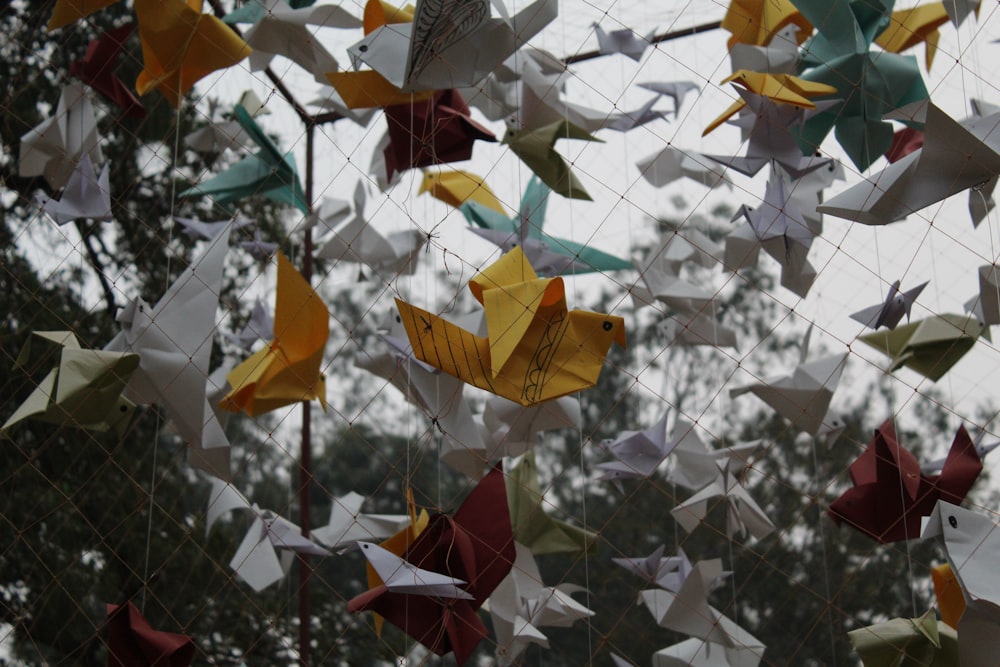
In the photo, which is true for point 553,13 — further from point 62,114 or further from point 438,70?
point 62,114

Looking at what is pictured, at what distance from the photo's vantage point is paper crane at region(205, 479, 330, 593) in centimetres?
150

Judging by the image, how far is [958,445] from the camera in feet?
4.19

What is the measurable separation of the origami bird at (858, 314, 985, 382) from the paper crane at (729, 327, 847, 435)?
0.09m

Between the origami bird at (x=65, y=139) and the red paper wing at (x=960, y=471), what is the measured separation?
1.24m

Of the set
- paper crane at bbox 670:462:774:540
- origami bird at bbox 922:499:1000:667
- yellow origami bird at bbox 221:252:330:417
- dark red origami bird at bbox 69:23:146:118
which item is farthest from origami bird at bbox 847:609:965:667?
dark red origami bird at bbox 69:23:146:118

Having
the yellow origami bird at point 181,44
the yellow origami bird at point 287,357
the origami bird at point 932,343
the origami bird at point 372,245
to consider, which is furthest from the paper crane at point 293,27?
the origami bird at point 932,343

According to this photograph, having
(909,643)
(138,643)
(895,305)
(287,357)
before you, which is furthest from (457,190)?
→ (909,643)

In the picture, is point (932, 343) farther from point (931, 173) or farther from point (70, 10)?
point (70, 10)

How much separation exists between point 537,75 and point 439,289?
3084 millimetres

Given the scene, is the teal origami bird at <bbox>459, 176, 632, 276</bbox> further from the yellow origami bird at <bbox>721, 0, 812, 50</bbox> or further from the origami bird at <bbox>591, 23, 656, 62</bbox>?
the yellow origami bird at <bbox>721, 0, 812, 50</bbox>

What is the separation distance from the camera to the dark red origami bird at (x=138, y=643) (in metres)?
1.32

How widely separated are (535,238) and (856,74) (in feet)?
1.76

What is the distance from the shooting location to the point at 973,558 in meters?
1.07

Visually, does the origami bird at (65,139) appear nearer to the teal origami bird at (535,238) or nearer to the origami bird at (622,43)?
the teal origami bird at (535,238)
